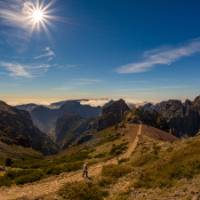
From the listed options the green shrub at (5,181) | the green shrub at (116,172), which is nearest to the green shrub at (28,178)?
the green shrub at (5,181)

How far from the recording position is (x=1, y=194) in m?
24.8

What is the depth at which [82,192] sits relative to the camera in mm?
20438

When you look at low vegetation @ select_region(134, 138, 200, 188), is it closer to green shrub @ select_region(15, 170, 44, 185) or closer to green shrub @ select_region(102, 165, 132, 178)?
green shrub @ select_region(102, 165, 132, 178)

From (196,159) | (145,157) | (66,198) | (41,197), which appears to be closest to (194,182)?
(196,159)

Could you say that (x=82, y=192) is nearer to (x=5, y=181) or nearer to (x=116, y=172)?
(x=116, y=172)

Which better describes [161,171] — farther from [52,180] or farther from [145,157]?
[52,180]

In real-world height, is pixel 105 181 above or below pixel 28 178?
above

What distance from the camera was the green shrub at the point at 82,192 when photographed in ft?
65.1

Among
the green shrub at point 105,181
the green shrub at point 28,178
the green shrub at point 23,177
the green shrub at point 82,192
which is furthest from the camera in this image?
the green shrub at point 23,177

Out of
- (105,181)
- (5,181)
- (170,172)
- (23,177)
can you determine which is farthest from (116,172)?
(5,181)

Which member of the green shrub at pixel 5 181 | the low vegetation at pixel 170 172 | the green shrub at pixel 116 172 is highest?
the low vegetation at pixel 170 172

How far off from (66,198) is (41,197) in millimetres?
2113

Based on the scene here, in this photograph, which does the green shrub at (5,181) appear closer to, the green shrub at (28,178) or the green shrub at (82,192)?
the green shrub at (28,178)

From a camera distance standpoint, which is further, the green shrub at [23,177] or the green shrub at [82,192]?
the green shrub at [23,177]
